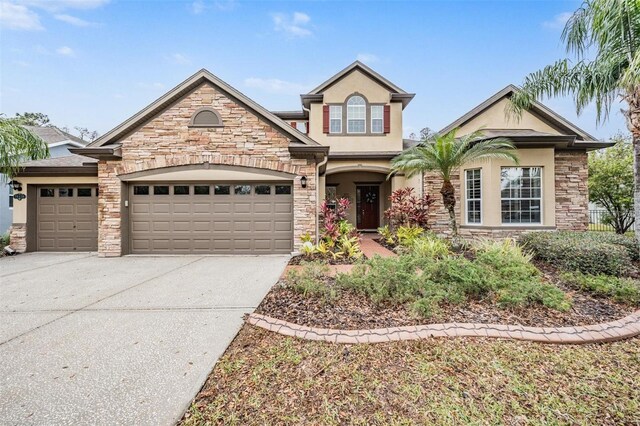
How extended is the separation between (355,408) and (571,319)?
356 centimetres

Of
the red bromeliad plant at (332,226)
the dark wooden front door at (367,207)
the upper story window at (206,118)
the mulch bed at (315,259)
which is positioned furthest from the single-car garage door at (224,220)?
the dark wooden front door at (367,207)

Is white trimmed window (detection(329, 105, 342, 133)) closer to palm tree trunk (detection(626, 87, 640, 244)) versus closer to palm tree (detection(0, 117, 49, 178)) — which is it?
palm tree trunk (detection(626, 87, 640, 244))

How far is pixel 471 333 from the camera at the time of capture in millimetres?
3402

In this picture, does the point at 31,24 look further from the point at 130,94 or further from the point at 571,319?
the point at 571,319

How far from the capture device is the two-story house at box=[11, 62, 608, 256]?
28.6ft

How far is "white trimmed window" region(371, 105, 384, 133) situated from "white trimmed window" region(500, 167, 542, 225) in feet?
17.9

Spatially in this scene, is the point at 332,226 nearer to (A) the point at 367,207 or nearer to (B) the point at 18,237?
(A) the point at 367,207

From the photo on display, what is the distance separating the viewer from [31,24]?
1011 centimetres

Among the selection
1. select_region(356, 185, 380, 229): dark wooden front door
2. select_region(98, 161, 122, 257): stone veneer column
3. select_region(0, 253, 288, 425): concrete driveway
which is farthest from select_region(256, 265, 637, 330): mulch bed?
select_region(356, 185, 380, 229): dark wooden front door

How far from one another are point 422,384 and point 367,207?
1251 centimetres

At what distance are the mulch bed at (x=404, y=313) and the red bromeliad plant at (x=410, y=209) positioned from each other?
5840mm

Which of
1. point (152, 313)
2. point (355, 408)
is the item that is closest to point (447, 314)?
point (355, 408)

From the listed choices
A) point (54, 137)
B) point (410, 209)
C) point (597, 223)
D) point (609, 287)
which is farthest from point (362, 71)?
point (54, 137)

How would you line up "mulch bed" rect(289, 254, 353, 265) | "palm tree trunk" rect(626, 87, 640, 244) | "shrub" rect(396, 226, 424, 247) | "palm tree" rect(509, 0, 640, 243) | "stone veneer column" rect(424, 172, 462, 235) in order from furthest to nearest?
"stone veneer column" rect(424, 172, 462, 235) < "shrub" rect(396, 226, 424, 247) < "mulch bed" rect(289, 254, 353, 265) < "palm tree trunk" rect(626, 87, 640, 244) < "palm tree" rect(509, 0, 640, 243)
